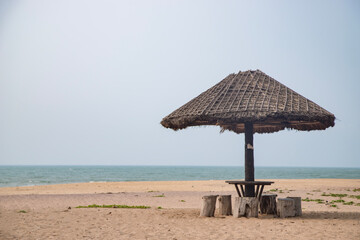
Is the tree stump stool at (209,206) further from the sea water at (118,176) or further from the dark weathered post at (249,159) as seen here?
the sea water at (118,176)

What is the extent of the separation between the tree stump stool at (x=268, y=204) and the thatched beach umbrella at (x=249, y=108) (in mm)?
681

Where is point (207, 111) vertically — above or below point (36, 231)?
above

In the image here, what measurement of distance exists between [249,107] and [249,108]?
0.20 ft

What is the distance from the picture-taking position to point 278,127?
14312 millimetres

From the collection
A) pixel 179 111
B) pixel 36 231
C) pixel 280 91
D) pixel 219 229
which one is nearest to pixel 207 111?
pixel 179 111

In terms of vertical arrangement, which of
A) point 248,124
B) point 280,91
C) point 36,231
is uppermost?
point 280,91

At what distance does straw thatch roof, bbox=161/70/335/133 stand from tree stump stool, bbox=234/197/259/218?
2.15 metres

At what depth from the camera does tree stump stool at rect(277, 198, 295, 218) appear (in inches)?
453

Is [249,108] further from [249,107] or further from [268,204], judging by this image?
[268,204]

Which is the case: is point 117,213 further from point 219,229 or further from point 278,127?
point 278,127

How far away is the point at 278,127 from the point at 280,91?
2.55 metres

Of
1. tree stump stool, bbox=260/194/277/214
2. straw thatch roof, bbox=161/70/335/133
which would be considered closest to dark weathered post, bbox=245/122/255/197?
straw thatch roof, bbox=161/70/335/133

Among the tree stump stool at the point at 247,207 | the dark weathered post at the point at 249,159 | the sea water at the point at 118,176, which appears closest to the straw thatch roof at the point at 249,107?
→ the dark weathered post at the point at 249,159

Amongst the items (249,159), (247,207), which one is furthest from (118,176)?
(247,207)
